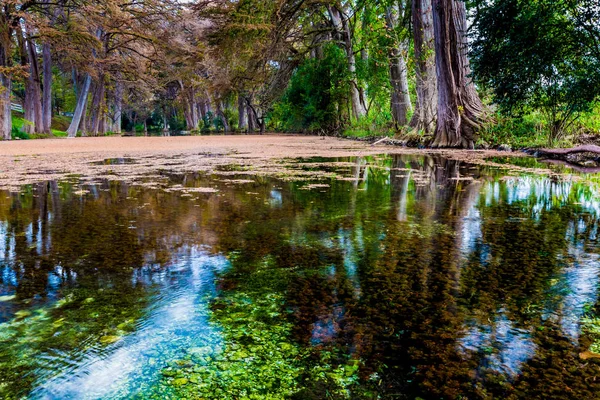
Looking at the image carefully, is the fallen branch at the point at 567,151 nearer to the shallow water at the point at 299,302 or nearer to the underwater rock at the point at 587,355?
the shallow water at the point at 299,302

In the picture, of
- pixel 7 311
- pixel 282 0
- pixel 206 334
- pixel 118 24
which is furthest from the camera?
pixel 118 24

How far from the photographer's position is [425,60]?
10961 millimetres

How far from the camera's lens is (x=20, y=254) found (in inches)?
84.7

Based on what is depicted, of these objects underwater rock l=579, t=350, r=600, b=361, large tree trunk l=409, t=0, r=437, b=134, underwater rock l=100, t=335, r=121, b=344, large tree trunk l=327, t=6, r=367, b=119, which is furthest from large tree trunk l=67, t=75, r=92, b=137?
underwater rock l=579, t=350, r=600, b=361

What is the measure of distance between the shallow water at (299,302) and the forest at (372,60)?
A: 4858mm

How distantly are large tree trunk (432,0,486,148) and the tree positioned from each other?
121cm

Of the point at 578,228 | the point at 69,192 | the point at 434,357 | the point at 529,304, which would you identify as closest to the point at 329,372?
the point at 434,357

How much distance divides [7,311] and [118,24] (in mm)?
22742

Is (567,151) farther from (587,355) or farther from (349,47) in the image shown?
(349,47)

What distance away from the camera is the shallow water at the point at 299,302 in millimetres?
1088

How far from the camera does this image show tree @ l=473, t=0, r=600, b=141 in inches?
263

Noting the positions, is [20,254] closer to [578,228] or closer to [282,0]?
[578,228]

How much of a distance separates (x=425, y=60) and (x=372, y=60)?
5225 mm

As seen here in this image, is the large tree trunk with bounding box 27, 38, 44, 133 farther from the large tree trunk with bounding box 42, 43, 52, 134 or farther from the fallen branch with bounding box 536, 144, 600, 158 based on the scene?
the fallen branch with bounding box 536, 144, 600, 158
